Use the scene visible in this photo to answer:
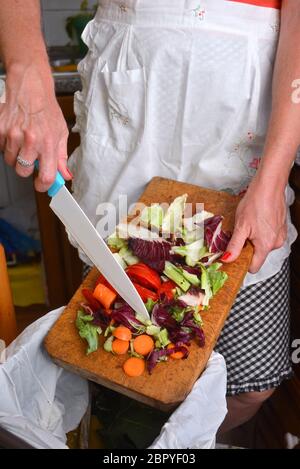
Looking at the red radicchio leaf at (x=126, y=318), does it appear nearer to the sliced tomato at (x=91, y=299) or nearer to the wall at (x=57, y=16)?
the sliced tomato at (x=91, y=299)

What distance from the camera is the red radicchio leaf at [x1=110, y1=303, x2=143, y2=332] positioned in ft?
2.65

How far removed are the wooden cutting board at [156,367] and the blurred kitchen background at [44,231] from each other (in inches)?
33.9

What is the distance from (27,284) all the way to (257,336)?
1157 mm

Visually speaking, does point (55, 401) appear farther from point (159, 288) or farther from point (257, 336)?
point (257, 336)

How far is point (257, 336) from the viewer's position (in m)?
1.06

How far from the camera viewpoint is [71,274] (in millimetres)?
1828

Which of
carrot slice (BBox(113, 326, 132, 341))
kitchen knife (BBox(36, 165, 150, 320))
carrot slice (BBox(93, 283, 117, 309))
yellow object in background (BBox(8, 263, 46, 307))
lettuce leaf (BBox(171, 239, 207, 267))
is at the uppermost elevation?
kitchen knife (BBox(36, 165, 150, 320))

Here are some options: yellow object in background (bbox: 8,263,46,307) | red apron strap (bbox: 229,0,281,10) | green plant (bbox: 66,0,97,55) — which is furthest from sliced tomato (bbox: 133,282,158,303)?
green plant (bbox: 66,0,97,55)

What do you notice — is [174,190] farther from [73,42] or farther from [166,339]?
[73,42]

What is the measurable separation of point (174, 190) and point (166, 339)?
14.3 inches

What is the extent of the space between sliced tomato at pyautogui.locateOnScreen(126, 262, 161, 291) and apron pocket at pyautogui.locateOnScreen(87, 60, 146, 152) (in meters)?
0.29

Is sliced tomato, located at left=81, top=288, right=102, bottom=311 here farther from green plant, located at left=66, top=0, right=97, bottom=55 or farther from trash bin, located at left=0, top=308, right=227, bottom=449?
green plant, located at left=66, top=0, right=97, bottom=55

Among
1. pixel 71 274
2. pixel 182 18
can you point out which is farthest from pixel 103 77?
pixel 71 274

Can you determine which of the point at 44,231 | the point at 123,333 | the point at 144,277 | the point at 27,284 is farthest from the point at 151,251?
the point at 27,284
